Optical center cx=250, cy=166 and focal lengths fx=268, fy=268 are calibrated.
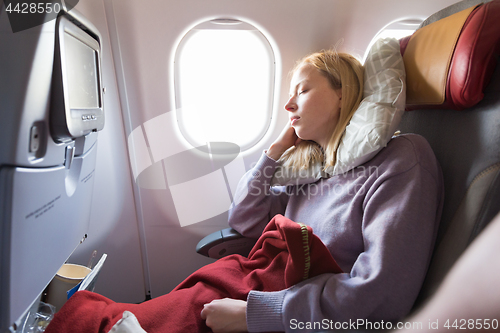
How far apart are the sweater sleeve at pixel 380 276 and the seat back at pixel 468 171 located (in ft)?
0.12

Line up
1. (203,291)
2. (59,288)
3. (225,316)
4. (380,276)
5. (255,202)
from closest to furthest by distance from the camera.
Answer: (380,276) < (225,316) < (203,291) < (59,288) < (255,202)

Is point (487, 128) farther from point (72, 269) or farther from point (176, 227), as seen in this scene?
point (72, 269)

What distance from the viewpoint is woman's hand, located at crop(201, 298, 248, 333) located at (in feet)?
2.72

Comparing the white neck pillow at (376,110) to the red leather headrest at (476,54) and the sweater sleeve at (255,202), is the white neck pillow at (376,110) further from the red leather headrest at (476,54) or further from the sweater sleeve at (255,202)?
the sweater sleeve at (255,202)

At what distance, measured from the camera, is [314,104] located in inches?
45.5

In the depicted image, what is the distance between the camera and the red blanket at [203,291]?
79 centimetres

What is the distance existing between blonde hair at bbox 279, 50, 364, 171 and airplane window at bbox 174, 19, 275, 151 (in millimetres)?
365

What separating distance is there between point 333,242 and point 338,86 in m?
0.66

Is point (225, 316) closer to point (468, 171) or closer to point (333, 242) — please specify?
point (333, 242)

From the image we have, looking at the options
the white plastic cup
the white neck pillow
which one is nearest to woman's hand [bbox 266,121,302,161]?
the white neck pillow

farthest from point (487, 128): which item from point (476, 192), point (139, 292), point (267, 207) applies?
point (139, 292)

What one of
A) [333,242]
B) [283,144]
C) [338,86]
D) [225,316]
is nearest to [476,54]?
[338,86]

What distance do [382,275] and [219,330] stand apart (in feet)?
1.68

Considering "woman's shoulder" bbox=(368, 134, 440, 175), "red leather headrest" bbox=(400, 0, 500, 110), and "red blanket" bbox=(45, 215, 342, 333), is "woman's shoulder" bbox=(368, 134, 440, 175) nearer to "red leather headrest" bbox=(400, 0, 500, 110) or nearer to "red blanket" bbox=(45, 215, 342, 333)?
"red leather headrest" bbox=(400, 0, 500, 110)
